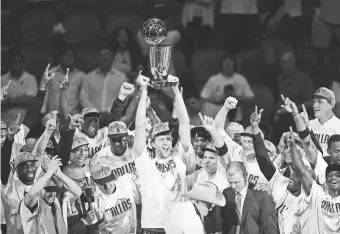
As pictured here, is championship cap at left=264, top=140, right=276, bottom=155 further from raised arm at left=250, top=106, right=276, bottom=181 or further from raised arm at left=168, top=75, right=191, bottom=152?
raised arm at left=168, top=75, right=191, bottom=152

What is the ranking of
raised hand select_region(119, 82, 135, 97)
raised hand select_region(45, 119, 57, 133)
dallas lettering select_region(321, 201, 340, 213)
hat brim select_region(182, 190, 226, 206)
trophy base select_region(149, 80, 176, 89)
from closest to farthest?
hat brim select_region(182, 190, 226, 206) < dallas lettering select_region(321, 201, 340, 213) < trophy base select_region(149, 80, 176, 89) < raised hand select_region(119, 82, 135, 97) < raised hand select_region(45, 119, 57, 133)

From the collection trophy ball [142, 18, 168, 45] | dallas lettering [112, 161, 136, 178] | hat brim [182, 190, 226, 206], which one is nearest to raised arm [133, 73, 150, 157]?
dallas lettering [112, 161, 136, 178]

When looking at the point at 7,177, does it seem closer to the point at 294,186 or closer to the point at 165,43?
the point at 165,43

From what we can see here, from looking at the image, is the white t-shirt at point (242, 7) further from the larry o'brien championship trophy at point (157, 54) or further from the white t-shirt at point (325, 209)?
the white t-shirt at point (325, 209)

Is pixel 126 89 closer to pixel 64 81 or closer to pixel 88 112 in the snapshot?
pixel 88 112

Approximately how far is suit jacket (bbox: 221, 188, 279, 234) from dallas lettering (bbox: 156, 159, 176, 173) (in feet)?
1.35

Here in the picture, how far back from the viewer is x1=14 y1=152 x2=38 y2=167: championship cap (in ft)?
23.0

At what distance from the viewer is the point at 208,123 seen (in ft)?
22.3

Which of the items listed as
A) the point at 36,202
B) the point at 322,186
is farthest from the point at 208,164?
the point at 36,202

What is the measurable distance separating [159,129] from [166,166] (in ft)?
0.87

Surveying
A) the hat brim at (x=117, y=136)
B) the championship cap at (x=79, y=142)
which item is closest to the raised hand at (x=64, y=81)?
the championship cap at (x=79, y=142)

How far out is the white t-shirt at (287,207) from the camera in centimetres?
673

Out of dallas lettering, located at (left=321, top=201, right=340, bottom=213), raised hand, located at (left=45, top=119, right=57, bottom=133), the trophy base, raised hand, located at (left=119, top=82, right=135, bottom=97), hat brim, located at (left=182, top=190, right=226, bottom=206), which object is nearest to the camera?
hat brim, located at (left=182, top=190, right=226, bottom=206)

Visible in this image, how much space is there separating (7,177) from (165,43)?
59.9 inches
